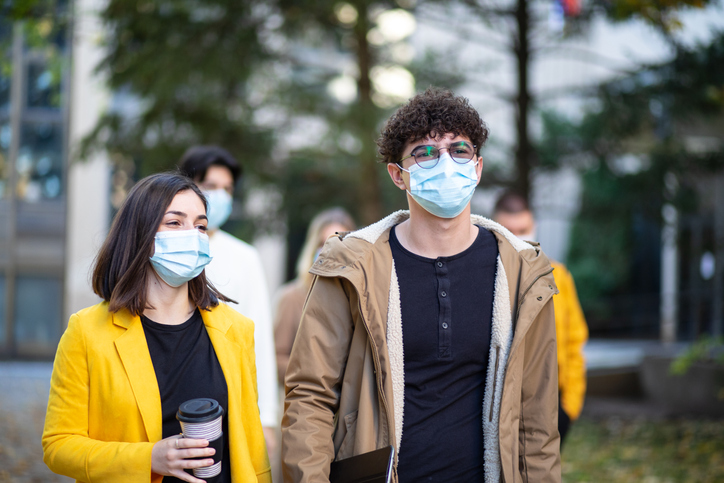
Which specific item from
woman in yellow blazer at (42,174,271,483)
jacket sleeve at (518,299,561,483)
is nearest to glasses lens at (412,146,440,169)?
jacket sleeve at (518,299,561,483)

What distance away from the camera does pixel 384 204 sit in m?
8.90

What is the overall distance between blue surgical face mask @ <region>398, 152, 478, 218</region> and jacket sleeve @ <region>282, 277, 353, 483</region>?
0.45m

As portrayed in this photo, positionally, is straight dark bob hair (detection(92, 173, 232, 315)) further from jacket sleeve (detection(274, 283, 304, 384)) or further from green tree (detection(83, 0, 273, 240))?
green tree (detection(83, 0, 273, 240))

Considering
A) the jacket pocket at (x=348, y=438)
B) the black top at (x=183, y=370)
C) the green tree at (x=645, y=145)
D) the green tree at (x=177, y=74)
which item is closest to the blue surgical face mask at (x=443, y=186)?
the jacket pocket at (x=348, y=438)

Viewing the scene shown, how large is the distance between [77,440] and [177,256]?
0.69m

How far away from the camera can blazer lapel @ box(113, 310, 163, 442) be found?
2.22 metres

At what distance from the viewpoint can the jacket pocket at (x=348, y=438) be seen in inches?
94.0

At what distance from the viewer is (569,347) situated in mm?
4254

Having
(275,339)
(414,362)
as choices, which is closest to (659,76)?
(275,339)

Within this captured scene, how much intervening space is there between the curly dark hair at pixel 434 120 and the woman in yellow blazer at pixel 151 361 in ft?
2.68

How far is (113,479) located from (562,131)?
325 inches

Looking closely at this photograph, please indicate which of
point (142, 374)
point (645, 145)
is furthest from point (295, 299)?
point (645, 145)

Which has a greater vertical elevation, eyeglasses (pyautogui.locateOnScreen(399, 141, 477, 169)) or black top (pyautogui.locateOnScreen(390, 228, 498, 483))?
eyeglasses (pyautogui.locateOnScreen(399, 141, 477, 169))

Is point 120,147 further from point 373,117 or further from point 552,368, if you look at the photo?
point 552,368
